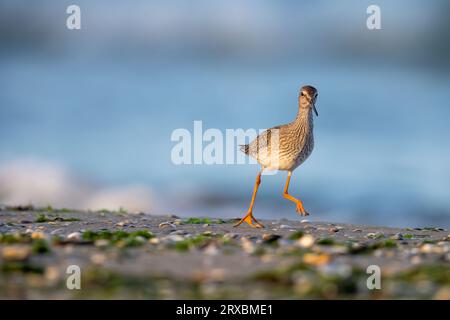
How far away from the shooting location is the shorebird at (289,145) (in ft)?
39.1

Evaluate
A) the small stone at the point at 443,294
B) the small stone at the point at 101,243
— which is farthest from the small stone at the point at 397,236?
the small stone at the point at 101,243

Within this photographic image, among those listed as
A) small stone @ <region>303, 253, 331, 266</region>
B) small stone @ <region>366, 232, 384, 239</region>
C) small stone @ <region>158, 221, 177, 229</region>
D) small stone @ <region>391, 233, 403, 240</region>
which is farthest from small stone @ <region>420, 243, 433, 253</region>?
small stone @ <region>158, 221, 177, 229</region>

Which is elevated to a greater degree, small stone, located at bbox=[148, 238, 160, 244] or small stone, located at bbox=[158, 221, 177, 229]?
small stone, located at bbox=[148, 238, 160, 244]

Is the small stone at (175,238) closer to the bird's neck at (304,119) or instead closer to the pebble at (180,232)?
the pebble at (180,232)

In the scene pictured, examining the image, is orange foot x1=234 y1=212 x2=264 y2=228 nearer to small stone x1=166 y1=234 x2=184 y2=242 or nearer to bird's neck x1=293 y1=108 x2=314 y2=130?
bird's neck x1=293 y1=108 x2=314 y2=130

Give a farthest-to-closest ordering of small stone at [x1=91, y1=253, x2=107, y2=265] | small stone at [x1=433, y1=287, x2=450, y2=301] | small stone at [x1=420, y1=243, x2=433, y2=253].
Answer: small stone at [x1=420, y1=243, x2=433, y2=253]
small stone at [x1=91, y1=253, x2=107, y2=265]
small stone at [x1=433, y1=287, x2=450, y2=301]

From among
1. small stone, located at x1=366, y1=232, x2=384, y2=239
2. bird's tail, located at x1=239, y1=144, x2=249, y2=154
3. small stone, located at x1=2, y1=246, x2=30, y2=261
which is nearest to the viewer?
small stone, located at x1=2, y1=246, x2=30, y2=261

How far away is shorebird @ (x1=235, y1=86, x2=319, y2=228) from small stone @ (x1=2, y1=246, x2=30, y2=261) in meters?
4.90

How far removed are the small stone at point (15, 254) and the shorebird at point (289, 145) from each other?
16.1ft

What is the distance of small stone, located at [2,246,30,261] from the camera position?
7.19 meters

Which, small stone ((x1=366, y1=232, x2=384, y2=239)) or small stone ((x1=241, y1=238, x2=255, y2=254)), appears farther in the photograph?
small stone ((x1=366, y1=232, x2=384, y2=239))

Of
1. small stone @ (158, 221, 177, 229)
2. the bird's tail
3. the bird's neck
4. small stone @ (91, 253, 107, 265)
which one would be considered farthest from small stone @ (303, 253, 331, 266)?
the bird's tail

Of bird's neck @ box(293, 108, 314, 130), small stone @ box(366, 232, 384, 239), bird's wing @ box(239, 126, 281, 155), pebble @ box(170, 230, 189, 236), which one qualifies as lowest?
small stone @ box(366, 232, 384, 239)
